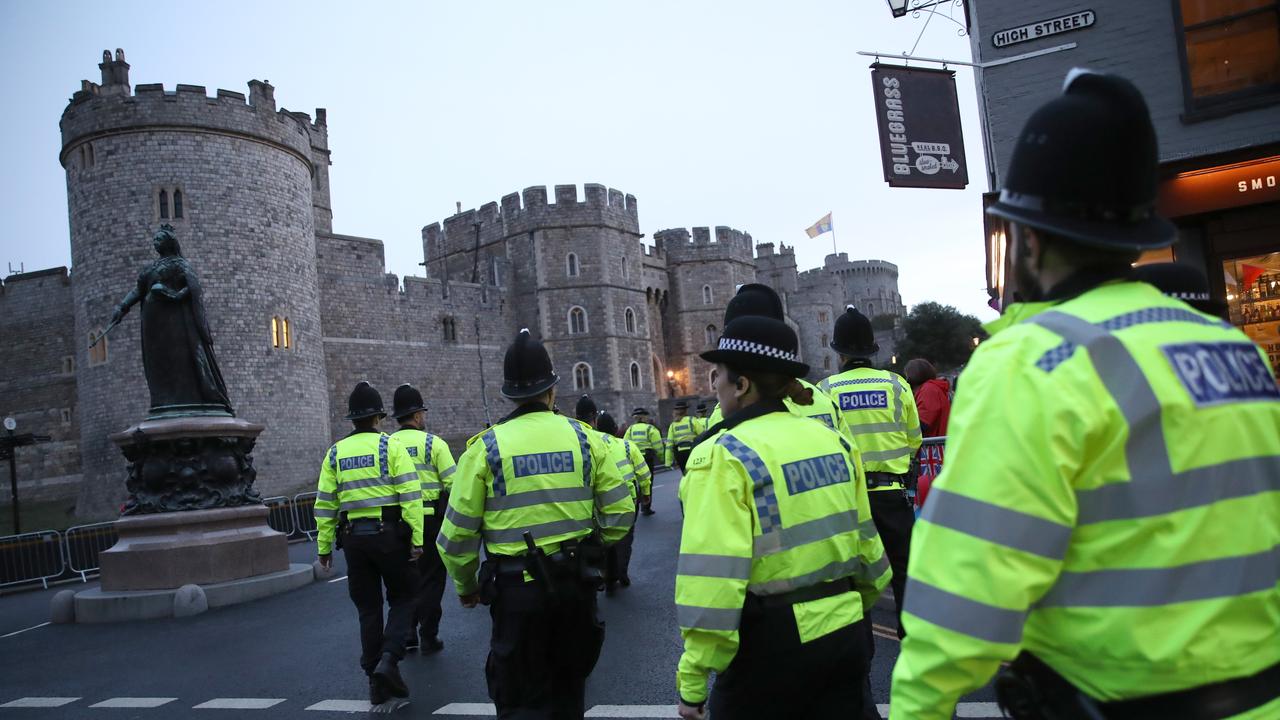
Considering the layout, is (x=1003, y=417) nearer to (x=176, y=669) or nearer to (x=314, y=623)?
(x=176, y=669)

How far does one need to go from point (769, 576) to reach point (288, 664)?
18.1 ft

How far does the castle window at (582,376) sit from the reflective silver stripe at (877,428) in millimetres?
39744

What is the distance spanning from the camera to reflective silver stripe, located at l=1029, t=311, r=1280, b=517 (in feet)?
A: 5.07

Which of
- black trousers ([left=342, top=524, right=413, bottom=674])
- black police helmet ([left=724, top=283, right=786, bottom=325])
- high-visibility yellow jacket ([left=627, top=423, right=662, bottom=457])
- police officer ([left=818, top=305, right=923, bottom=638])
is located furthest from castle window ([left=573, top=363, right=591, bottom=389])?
black police helmet ([left=724, top=283, right=786, bottom=325])

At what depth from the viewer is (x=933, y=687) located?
5.18 feet

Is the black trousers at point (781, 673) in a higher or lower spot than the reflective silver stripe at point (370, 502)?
lower

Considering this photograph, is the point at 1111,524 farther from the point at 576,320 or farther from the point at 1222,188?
the point at 576,320

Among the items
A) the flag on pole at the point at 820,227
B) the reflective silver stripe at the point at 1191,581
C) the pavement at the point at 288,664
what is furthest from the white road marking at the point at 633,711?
the flag on pole at the point at 820,227

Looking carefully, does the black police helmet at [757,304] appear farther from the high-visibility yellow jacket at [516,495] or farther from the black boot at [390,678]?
the black boot at [390,678]

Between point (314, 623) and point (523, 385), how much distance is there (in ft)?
17.1

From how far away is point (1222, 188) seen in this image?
843cm

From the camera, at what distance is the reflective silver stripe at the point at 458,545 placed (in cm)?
428

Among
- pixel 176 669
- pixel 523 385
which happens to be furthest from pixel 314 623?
pixel 523 385

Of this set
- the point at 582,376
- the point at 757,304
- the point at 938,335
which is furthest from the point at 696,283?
the point at 757,304
